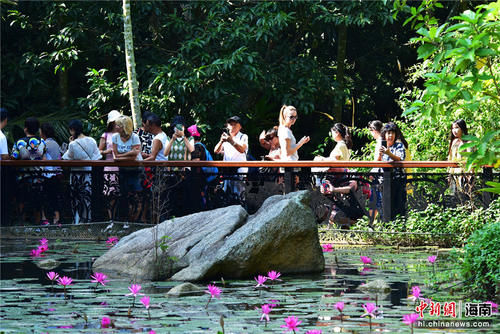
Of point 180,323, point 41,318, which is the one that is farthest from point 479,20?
point 41,318

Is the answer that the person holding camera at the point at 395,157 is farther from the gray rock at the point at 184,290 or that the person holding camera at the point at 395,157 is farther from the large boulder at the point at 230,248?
the gray rock at the point at 184,290

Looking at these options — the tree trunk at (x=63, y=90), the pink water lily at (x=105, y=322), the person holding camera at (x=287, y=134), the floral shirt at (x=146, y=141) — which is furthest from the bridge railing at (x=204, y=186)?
the tree trunk at (x=63, y=90)

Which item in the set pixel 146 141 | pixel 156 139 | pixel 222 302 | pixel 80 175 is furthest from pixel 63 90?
pixel 222 302

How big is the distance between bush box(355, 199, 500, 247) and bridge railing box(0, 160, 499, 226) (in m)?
0.18

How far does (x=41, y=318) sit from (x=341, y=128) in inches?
305

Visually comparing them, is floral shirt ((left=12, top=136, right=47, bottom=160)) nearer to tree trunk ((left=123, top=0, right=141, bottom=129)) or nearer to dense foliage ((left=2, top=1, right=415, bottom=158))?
tree trunk ((left=123, top=0, right=141, bottom=129))

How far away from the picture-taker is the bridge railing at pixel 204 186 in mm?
12109

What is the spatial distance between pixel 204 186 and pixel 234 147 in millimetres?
790

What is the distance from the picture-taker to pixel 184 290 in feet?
23.7

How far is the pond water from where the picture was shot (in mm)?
5723

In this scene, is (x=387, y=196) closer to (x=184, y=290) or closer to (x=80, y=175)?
(x=80, y=175)

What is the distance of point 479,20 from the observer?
19.2 feet

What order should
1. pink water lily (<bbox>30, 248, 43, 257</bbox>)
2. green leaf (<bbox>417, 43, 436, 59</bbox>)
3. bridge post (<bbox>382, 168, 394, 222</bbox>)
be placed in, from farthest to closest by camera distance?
bridge post (<bbox>382, 168, 394, 222</bbox>) → pink water lily (<bbox>30, 248, 43, 257</bbox>) → green leaf (<bbox>417, 43, 436, 59</bbox>)

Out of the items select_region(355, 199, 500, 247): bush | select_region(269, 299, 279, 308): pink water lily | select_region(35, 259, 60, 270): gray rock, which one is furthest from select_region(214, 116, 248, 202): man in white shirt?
select_region(269, 299, 279, 308): pink water lily
